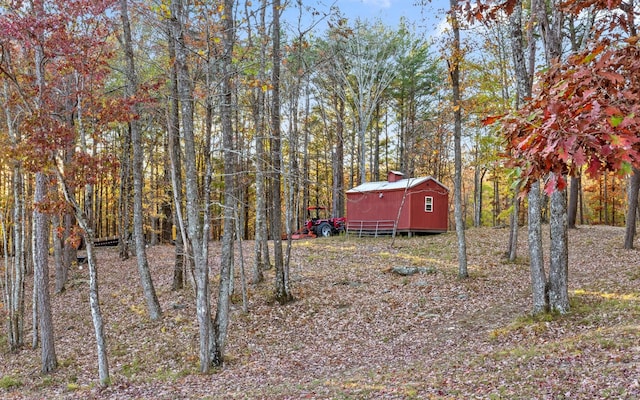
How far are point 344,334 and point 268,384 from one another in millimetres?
2726

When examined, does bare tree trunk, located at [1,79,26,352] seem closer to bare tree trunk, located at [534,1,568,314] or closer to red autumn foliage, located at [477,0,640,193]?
red autumn foliage, located at [477,0,640,193]

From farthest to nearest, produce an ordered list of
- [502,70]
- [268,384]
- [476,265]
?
[502,70] → [476,265] → [268,384]

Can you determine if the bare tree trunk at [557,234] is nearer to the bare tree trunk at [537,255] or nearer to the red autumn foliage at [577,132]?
the bare tree trunk at [537,255]

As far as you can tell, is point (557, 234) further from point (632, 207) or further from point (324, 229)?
point (324, 229)

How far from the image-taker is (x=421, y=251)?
1652cm

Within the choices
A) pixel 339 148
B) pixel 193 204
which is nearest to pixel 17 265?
pixel 193 204

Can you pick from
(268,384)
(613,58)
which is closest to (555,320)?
(268,384)

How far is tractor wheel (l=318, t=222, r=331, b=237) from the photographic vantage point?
78.2 ft

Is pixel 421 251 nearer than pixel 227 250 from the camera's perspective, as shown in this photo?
No

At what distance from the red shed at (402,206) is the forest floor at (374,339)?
617cm

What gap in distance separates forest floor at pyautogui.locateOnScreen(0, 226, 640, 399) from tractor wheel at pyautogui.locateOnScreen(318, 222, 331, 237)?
9166 mm

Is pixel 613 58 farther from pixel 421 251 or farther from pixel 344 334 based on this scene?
pixel 421 251

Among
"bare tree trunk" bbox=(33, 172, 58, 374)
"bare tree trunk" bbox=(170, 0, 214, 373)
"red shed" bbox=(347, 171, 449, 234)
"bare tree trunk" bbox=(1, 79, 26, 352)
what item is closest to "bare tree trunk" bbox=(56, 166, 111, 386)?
"bare tree trunk" bbox=(170, 0, 214, 373)

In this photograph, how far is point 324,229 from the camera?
23953 mm
